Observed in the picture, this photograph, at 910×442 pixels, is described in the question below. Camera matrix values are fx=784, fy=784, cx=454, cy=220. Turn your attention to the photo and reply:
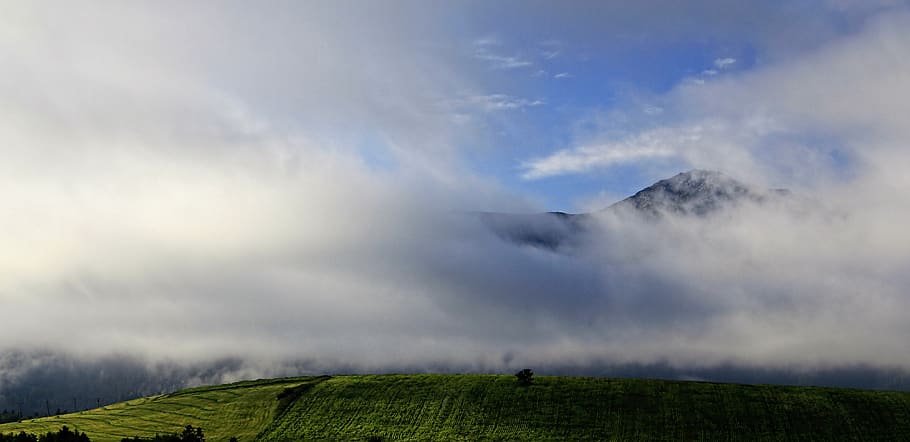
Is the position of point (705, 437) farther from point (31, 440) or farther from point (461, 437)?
point (31, 440)

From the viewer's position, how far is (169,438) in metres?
184

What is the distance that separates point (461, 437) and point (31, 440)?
97.4 m

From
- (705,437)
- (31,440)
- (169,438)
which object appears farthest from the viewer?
(705,437)

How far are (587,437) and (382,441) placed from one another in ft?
171

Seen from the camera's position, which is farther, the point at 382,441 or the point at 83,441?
the point at 382,441

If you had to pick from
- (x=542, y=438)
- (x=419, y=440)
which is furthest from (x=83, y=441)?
(x=542, y=438)

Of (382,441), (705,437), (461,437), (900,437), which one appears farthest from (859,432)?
(382,441)

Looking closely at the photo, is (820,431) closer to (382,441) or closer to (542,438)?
(542,438)

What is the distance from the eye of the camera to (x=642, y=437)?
19900 centimetres

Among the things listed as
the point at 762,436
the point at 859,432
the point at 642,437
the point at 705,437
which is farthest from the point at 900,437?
the point at 642,437

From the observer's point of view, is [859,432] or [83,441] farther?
[859,432]

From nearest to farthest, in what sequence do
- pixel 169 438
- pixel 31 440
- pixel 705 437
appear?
1. pixel 31 440
2. pixel 169 438
3. pixel 705 437

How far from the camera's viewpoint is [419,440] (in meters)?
198

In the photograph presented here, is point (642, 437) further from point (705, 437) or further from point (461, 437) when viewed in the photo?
point (461, 437)
